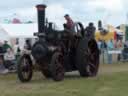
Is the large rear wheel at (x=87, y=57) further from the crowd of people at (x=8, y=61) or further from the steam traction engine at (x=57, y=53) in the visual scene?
the crowd of people at (x=8, y=61)

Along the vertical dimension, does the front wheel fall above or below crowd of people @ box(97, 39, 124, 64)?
above

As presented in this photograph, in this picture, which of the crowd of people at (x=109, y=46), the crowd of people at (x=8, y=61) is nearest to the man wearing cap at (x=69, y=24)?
the crowd of people at (x=8, y=61)

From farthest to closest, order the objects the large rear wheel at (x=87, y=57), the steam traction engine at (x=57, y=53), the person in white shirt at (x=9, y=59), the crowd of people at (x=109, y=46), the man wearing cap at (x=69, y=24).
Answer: the crowd of people at (x=109, y=46) → the person in white shirt at (x=9, y=59) → the large rear wheel at (x=87, y=57) → the man wearing cap at (x=69, y=24) → the steam traction engine at (x=57, y=53)

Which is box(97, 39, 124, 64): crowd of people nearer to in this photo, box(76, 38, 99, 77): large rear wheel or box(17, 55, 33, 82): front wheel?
box(76, 38, 99, 77): large rear wheel

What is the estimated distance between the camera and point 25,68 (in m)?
15.4

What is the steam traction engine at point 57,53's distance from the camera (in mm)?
15062

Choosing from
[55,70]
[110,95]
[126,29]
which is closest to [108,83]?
[55,70]

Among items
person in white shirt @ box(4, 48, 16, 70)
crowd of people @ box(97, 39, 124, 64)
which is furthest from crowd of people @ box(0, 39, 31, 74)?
crowd of people @ box(97, 39, 124, 64)

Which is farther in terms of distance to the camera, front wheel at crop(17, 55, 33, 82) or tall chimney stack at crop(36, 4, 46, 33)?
tall chimney stack at crop(36, 4, 46, 33)

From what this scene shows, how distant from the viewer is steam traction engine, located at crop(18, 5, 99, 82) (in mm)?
15062

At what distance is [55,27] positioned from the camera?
15891 mm

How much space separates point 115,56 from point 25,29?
587 cm

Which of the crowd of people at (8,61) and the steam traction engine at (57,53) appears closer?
the steam traction engine at (57,53)

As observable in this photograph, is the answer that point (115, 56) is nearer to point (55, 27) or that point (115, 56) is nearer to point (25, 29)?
point (25, 29)
